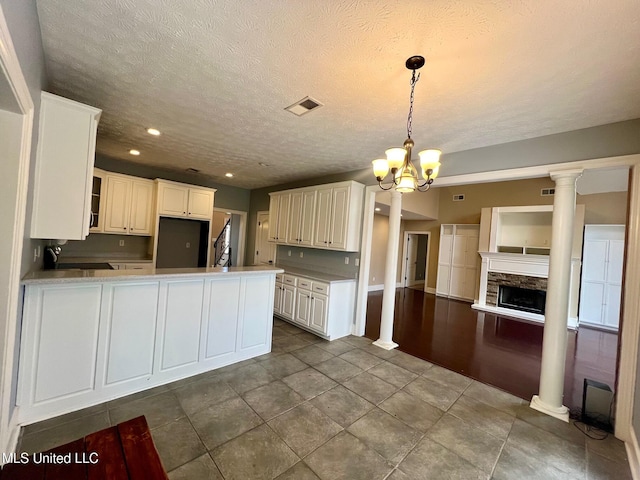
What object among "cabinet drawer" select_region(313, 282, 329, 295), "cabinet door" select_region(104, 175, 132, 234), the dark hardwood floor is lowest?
the dark hardwood floor

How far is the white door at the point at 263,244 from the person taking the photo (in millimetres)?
6193

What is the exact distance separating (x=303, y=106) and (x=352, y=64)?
71cm

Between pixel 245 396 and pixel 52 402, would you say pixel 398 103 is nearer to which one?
pixel 245 396

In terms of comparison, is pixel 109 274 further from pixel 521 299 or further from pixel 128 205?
pixel 521 299

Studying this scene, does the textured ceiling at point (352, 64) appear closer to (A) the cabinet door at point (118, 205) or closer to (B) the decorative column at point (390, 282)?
(B) the decorative column at point (390, 282)

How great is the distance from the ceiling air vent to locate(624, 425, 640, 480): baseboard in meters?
3.60

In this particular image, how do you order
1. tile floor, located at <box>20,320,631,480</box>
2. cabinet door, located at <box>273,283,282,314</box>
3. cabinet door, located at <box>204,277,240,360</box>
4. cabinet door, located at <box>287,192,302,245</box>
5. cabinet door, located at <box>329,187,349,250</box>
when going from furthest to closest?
1. cabinet door, located at <box>287,192,302,245</box>
2. cabinet door, located at <box>273,283,282,314</box>
3. cabinet door, located at <box>329,187,349,250</box>
4. cabinet door, located at <box>204,277,240,360</box>
5. tile floor, located at <box>20,320,631,480</box>

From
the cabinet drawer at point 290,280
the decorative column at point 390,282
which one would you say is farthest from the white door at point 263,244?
the decorative column at point 390,282

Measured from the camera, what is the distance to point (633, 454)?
6.59 ft

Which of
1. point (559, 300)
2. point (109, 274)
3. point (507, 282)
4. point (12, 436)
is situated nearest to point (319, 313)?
point (109, 274)

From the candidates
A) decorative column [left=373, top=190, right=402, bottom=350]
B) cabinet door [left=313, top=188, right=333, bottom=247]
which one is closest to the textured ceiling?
decorative column [left=373, top=190, right=402, bottom=350]

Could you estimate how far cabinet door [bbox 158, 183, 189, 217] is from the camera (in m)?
5.00

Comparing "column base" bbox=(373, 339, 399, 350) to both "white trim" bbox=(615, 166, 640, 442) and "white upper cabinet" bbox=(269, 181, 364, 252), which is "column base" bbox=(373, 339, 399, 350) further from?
"white trim" bbox=(615, 166, 640, 442)

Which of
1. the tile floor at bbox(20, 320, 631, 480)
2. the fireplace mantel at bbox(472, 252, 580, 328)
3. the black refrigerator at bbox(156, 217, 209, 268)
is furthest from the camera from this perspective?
the fireplace mantel at bbox(472, 252, 580, 328)
